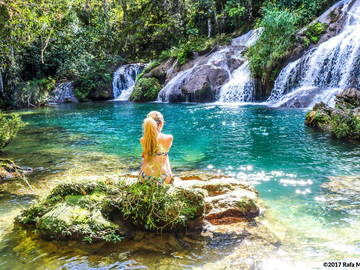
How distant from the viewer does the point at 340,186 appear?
628 centimetres

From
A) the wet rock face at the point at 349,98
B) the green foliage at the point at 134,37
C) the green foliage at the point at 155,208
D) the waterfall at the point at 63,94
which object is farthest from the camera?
the waterfall at the point at 63,94

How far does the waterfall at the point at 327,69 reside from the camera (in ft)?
54.5

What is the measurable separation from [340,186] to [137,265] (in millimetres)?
4522

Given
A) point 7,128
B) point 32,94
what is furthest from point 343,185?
point 32,94

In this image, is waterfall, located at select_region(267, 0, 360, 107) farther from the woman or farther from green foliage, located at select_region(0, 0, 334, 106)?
the woman

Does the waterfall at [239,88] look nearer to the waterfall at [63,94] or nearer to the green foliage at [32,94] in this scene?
the green foliage at [32,94]

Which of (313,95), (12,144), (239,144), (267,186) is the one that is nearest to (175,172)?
(267,186)

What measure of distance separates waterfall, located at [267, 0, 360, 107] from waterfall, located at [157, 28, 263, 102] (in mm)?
2307

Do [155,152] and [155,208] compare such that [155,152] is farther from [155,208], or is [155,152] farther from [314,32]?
[314,32]

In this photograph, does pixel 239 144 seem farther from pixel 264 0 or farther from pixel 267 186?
pixel 264 0

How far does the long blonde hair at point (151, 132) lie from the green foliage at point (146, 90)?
23539 millimetres

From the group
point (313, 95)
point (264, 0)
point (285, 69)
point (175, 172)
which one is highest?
point (264, 0)

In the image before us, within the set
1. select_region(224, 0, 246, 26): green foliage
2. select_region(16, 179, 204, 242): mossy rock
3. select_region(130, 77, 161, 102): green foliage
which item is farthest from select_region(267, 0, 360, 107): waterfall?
select_region(16, 179, 204, 242): mossy rock

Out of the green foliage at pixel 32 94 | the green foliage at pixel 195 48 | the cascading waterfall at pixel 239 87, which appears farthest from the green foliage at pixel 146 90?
the green foliage at pixel 32 94
